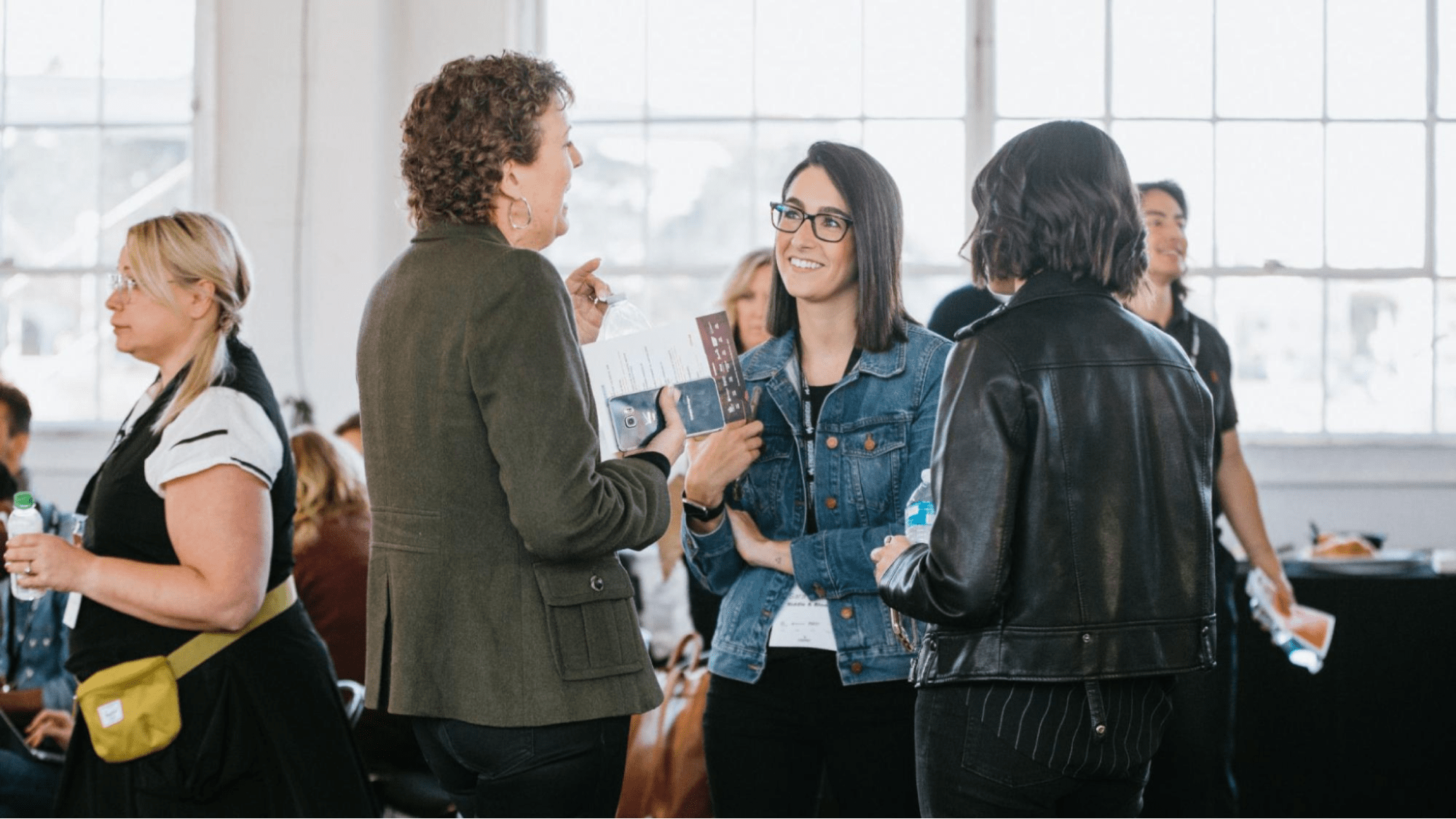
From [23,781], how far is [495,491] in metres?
1.82

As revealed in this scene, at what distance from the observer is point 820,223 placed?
2.14 meters

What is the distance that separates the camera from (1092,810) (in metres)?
1.66

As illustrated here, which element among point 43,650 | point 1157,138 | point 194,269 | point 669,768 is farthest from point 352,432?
point 1157,138

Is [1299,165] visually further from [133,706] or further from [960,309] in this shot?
[133,706]

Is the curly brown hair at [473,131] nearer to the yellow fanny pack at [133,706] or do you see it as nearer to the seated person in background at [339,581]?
the yellow fanny pack at [133,706]

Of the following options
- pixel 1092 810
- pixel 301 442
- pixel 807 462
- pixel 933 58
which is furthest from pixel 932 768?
pixel 933 58

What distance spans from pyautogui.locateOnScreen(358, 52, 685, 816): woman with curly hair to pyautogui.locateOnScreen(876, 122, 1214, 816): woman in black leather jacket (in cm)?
37

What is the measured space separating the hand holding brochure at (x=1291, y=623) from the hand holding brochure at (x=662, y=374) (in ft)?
6.87

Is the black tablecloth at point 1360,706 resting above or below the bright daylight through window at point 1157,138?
below

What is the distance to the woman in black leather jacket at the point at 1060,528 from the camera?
1.60 metres

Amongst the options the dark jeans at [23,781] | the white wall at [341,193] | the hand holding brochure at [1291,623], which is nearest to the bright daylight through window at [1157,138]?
the white wall at [341,193]

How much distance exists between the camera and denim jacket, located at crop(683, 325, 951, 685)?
2049 millimetres

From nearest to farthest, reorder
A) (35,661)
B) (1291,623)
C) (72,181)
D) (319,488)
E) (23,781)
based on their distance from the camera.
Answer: (23,781) < (35,661) < (319,488) < (1291,623) < (72,181)

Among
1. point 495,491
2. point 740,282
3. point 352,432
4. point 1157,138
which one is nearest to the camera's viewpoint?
point 495,491
